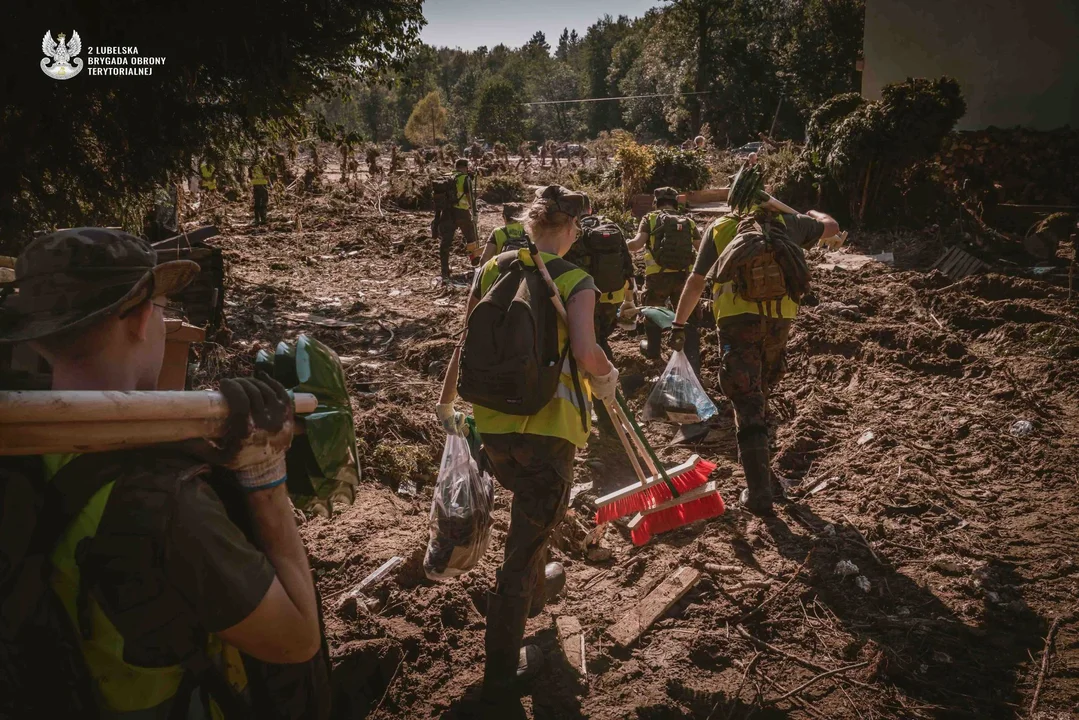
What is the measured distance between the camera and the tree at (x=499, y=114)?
41.2m

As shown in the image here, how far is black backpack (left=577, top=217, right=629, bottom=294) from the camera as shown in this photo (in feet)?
20.9

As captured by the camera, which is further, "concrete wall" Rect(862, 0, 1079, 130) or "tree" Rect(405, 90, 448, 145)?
"tree" Rect(405, 90, 448, 145)

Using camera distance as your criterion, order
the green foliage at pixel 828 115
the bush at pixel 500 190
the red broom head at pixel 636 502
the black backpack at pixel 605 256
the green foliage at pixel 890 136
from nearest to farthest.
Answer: the red broom head at pixel 636 502 < the black backpack at pixel 605 256 < the green foliage at pixel 890 136 < the green foliage at pixel 828 115 < the bush at pixel 500 190

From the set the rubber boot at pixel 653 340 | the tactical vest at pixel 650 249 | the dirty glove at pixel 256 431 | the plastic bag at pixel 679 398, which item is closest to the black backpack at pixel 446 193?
the tactical vest at pixel 650 249

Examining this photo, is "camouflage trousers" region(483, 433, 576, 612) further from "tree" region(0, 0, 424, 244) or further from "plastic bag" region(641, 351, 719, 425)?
"tree" region(0, 0, 424, 244)

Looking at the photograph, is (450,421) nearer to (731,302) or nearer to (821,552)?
(731,302)

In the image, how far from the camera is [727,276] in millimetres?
4531

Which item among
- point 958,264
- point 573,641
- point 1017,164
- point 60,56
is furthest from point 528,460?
point 1017,164

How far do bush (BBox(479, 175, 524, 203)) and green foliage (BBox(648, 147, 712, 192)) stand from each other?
474 cm

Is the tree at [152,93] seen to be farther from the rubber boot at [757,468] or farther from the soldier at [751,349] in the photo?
the rubber boot at [757,468]

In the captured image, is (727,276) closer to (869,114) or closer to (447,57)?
(869,114)

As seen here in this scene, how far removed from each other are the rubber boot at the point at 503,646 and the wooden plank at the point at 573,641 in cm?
38

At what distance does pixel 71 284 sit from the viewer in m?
1.39

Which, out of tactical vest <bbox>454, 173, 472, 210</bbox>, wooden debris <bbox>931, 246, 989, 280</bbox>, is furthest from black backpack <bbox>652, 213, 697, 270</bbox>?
tactical vest <bbox>454, 173, 472, 210</bbox>
